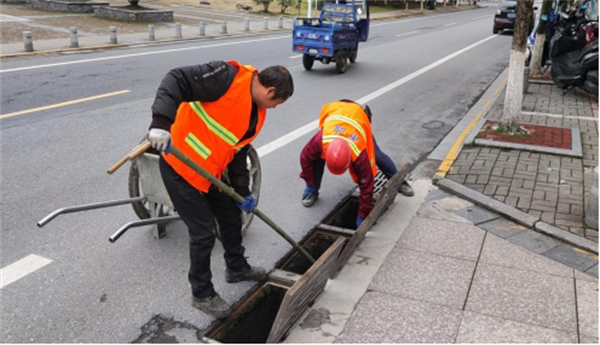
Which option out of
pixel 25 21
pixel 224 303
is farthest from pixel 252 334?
pixel 25 21

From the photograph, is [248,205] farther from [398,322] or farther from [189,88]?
[398,322]

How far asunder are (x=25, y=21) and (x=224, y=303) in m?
19.9

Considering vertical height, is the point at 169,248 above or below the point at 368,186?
below

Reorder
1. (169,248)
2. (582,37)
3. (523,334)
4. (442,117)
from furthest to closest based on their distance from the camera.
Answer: (582,37) → (442,117) → (169,248) → (523,334)

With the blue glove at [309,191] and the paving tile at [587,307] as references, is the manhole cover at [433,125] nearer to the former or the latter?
the blue glove at [309,191]

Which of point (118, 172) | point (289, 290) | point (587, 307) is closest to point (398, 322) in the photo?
point (289, 290)

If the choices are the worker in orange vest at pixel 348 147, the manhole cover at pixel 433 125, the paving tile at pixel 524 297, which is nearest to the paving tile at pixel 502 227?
the paving tile at pixel 524 297

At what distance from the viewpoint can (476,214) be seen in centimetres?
511

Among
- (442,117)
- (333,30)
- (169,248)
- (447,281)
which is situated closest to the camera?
(447,281)

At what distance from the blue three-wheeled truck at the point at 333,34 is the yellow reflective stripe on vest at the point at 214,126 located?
9530mm

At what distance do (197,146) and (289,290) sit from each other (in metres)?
1.01

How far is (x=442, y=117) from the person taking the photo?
9.11 meters

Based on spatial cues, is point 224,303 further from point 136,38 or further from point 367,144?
point 136,38

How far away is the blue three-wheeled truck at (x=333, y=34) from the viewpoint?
1262cm
